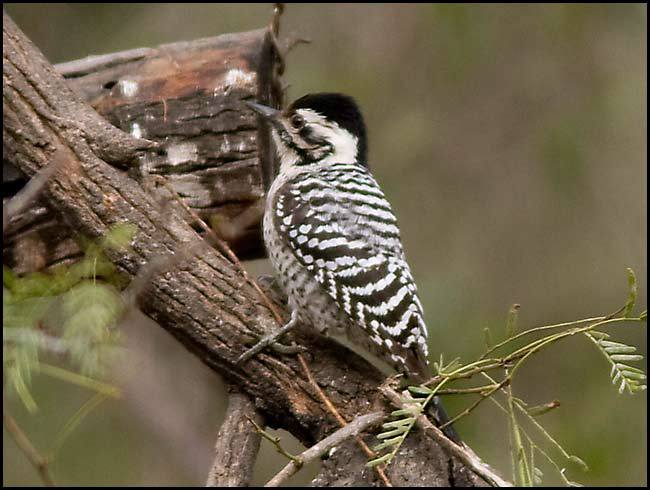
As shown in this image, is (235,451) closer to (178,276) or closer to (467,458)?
(178,276)

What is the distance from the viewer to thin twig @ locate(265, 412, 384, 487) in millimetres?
2213

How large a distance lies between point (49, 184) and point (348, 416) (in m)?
1.10

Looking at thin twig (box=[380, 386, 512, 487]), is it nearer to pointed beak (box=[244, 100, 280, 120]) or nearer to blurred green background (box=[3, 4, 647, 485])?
pointed beak (box=[244, 100, 280, 120])

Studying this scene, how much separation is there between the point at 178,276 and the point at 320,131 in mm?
947

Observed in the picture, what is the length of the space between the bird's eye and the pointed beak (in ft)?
0.40

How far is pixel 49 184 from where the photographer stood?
2.83 meters

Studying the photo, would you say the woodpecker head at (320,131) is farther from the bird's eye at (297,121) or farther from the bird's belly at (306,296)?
the bird's belly at (306,296)

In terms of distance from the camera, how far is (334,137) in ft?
11.9

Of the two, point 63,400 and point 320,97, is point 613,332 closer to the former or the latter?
point 320,97

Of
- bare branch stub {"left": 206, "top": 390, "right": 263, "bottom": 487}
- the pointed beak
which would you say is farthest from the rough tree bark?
the pointed beak

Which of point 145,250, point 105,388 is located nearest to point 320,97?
point 145,250

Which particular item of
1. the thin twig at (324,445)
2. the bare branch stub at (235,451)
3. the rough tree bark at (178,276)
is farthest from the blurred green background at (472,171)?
the thin twig at (324,445)

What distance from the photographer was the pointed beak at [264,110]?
11.1 ft

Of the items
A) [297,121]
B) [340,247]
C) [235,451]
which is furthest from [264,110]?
[235,451]
